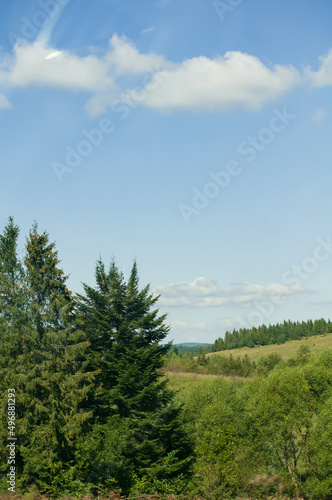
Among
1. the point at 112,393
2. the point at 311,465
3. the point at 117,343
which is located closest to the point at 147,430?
the point at 112,393

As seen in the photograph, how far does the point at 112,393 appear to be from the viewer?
34.6 meters

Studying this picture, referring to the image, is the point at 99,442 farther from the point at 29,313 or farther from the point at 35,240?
the point at 35,240

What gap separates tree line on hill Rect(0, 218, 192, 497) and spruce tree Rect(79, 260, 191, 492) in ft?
0.30

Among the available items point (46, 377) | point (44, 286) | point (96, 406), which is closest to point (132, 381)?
point (96, 406)

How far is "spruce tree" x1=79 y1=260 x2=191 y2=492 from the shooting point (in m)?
33.8

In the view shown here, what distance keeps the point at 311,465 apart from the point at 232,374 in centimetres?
8091

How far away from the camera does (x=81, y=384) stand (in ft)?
114

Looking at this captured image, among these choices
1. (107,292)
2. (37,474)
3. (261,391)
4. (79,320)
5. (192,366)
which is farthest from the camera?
(192,366)

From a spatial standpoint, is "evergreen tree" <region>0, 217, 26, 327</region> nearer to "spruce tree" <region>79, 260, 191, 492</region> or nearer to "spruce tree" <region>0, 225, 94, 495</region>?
"spruce tree" <region>0, 225, 94, 495</region>

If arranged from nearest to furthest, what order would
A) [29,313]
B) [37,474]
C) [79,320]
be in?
1. [37,474]
2. [29,313]
3. [79,320]

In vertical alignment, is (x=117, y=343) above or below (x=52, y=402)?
above

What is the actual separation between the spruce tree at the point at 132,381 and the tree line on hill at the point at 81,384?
3.6 inches

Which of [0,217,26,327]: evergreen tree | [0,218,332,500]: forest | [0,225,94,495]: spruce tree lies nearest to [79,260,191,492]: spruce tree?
[0,218,332,500]: forest

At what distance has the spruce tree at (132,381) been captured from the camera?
3378 cm
